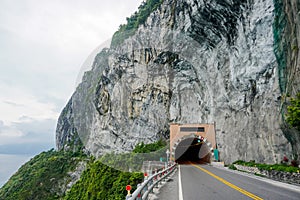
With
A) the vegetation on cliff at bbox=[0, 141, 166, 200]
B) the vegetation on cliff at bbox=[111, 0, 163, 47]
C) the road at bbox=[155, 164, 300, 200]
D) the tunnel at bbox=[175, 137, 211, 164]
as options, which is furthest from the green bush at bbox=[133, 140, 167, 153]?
the vegetation on cliff at bbox=[111, 0, 163, 47]

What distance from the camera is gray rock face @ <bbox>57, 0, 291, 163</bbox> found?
727 inches

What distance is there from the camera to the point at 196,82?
1335 inches

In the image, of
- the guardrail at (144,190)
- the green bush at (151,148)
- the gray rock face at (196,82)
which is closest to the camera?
the guardrail at (144,190)

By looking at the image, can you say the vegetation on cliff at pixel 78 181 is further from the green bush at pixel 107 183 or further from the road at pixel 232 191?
the road at pixel 232 191

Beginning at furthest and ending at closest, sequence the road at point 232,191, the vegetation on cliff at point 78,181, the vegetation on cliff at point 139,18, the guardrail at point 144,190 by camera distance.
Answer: the vegetation on cliff at point 139,18 → the vegetation on cliff at point 78,181 → the road at point 232,191 → the guardrail at point 144,190

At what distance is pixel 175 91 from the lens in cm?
3716

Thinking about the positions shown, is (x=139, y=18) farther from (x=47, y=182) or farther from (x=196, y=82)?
(x=47, y=182)

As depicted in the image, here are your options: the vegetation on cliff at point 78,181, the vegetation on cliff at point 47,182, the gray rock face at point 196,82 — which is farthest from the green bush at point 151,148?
the vegetation on cliff at point 47,182

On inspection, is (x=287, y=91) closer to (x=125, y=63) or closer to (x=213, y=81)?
(x=213, y=81)

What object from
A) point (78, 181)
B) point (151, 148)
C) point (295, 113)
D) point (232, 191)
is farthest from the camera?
point (78, 181)

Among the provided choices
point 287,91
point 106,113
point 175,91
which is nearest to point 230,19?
point 287,91

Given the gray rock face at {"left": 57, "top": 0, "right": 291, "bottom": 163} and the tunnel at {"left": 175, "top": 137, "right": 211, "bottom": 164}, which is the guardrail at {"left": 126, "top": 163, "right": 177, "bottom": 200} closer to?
the gray rock face at {"left": 57, "top": 0, "right": 291, "bottom": 163}

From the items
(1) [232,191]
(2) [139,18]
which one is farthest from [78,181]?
(1) [232,191]

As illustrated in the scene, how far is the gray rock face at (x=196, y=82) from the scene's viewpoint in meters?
18.5
